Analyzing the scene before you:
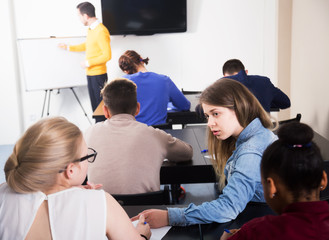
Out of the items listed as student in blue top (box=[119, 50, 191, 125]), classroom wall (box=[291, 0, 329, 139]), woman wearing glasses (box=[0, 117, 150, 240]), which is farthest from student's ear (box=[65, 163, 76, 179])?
classroom wall (box=[291, 0, 329, 139])

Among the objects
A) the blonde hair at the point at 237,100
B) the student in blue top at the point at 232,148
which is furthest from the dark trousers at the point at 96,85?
the blonde hair at the point at 237,100

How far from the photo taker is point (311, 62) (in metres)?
4.02

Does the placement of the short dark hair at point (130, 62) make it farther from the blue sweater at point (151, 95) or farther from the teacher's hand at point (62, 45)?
the teacher's hand at point (62, 45)

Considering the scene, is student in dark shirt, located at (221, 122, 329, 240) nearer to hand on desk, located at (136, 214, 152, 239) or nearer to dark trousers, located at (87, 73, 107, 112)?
hand on desk, located at (136, 214, 152, 239)

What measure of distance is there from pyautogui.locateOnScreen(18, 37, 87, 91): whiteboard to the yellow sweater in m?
0.32

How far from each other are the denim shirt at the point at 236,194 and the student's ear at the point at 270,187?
0.34 m

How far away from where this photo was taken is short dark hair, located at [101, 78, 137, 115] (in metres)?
2.21

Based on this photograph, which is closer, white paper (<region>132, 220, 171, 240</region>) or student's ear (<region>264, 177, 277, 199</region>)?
student's ear (<region>264, 177, 277, 199</region>)

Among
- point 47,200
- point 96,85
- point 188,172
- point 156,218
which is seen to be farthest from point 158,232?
point 96,85

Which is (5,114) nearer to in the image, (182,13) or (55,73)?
(55,73)

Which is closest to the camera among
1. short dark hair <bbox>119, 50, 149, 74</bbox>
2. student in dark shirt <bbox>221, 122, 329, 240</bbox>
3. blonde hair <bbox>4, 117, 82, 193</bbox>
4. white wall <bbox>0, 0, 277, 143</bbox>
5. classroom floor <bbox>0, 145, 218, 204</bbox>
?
student in dark shirt <bbox>221, 122, 329, 240</bbox>

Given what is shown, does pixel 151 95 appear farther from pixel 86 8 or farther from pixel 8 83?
pixel 8 83

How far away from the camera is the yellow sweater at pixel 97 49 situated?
519 centimetres

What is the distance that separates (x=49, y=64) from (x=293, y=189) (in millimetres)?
4954
